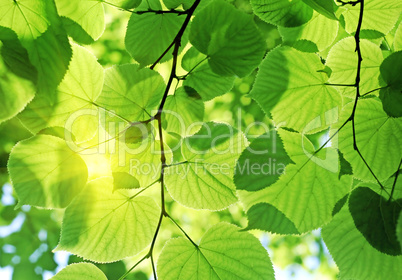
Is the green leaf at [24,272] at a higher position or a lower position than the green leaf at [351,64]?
lower

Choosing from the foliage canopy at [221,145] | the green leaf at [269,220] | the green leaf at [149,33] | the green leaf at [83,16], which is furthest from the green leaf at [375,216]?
the green leaf at [83,16]

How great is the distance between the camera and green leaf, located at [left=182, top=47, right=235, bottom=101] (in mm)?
692

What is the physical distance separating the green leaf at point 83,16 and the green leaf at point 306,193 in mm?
407

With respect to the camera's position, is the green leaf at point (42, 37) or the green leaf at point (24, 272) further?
the green leaf at point (24, 272)

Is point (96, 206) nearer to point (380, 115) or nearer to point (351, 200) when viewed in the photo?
point (351, 200)

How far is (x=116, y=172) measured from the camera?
1.97ft

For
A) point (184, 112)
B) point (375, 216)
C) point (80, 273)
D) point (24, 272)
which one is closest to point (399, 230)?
point (375, 216)

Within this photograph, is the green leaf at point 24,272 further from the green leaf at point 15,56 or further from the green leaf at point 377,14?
the green leaf at point 377,14

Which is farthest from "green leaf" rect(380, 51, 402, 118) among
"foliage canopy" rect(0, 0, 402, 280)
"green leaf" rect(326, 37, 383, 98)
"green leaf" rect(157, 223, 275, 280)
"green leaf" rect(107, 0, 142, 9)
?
"green leaf" rect(107, 0, 142, 9)

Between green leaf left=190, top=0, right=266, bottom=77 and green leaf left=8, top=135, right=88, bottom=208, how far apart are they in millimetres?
284

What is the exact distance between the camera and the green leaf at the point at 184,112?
68 cm

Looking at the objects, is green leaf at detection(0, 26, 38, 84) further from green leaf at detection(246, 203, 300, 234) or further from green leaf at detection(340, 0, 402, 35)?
green leaf at detection(340, 0, 402, 35)

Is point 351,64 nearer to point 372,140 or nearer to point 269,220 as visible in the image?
point 372,140

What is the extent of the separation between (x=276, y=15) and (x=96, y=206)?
1.53ft
